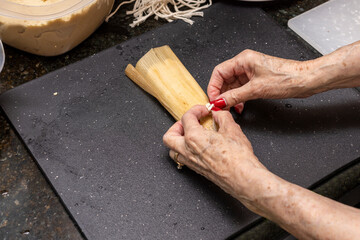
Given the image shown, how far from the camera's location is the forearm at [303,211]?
1.00 m

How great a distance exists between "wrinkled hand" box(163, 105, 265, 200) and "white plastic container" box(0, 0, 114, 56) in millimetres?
524

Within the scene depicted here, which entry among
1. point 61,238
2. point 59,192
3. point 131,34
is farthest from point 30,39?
A: point 61,238

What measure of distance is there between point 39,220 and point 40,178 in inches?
5.5

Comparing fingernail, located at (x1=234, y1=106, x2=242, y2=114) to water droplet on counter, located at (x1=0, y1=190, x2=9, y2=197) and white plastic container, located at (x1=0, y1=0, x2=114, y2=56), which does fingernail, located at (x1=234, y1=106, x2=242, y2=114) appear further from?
water droplet on counter, located at (x1=0, y1=190, x2=9, y2=197)

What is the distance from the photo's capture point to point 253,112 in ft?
4.79

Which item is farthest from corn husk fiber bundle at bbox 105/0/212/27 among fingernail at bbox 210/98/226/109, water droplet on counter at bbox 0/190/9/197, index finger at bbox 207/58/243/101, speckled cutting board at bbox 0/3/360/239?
water droplet on counter at bbox 0/190/9/197

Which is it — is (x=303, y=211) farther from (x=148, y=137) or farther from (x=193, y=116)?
(x=148, y=137)

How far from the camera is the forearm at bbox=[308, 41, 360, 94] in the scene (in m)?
1.33

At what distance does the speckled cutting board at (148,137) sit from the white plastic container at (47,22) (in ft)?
0.34

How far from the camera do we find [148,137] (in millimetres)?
1404

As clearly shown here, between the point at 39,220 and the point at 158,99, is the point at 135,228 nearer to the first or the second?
the point at 39,220

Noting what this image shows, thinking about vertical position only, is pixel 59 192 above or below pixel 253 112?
below

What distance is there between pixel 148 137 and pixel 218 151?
310 millimetres

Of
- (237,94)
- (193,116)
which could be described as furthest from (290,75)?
(193,116)
